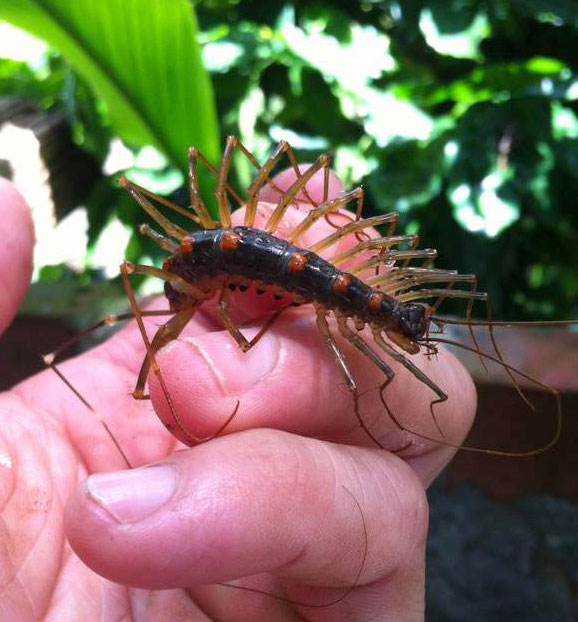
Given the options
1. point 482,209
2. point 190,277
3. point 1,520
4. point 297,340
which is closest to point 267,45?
point 482,209

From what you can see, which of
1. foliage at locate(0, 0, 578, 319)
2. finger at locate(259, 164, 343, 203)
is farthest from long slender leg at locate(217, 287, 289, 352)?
foliage at locate(0, 0, 578, 319)

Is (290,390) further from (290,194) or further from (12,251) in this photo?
(12,251)

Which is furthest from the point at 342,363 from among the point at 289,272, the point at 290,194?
the point at 290,194

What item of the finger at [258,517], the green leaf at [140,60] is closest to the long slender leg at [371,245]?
the finger at [258,517]

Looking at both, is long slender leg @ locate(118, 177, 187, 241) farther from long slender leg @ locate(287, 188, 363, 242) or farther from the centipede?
long slender leg @ locate(287, 188, 363, 242)

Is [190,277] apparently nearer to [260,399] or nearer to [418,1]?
[260,399]
